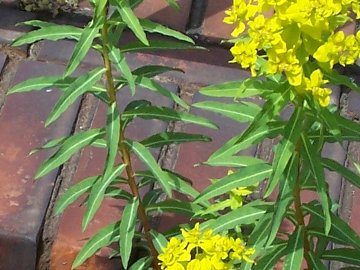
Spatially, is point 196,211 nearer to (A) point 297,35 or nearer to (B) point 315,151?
(B) point 315,151

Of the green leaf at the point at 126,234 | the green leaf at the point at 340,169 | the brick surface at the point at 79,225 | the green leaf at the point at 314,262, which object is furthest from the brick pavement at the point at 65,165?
the green leaf at the point at 340,169

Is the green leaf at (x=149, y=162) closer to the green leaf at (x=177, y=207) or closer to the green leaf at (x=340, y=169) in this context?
the green leaf at (x=177, y=207)

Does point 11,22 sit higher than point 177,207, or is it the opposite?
point 11,22

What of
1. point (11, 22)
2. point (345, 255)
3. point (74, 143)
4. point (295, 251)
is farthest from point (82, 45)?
point (11, 22)

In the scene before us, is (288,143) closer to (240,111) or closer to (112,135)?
(240,111)

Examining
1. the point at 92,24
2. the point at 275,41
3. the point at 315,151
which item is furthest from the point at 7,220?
the point at 275,41
